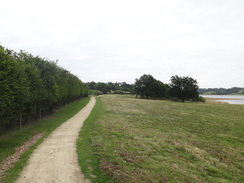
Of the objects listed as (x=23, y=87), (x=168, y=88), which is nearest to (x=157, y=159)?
(x=23, y=87)

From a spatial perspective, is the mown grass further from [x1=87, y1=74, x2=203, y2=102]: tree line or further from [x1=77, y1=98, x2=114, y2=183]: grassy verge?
[x1=87, y1=74, x2=203, y2=102]: tree line

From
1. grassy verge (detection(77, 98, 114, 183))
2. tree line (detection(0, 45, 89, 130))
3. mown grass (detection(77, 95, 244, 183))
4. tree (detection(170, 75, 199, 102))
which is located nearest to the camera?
grassy verge (detection(77, 98, 114, 183))

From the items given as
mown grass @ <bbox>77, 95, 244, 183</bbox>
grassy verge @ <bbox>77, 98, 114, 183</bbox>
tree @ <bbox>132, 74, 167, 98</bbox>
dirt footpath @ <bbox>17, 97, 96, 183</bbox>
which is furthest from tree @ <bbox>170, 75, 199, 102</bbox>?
dirt footpath @ <bbox>17, 97, 96, 183</bbox>

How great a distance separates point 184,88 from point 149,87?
87.7 ft

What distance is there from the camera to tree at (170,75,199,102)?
8231 centimetres

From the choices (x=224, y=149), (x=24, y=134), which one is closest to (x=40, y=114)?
(x=24, y=134)

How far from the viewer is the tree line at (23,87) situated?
12.9 m

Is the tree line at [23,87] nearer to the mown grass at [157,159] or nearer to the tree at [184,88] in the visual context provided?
the mown grass at [157,159]

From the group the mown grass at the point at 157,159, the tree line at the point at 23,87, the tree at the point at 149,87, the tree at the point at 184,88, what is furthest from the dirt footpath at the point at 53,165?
the tree at the point at 149,87

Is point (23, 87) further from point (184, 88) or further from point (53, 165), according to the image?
point (184, 88)

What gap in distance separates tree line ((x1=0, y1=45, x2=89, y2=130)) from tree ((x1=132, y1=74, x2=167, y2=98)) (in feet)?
274

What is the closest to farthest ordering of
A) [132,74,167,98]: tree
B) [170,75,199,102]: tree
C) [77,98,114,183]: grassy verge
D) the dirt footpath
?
1. the dirt footpath
2. [77,98,114,183]: grassy verge
3. [170,75,199,102]: tree
4. [132,74,167,98]: tree

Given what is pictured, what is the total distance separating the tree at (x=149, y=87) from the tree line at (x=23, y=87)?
274ft

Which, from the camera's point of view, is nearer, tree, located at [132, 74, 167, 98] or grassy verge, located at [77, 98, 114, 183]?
grassy verge, located at [77, 98, 114, 183]
